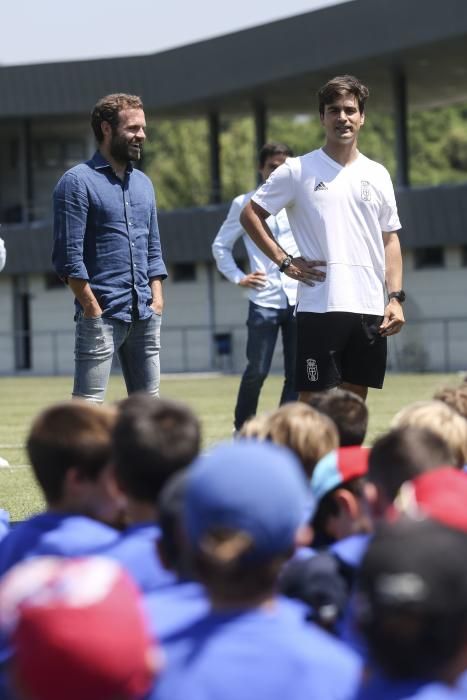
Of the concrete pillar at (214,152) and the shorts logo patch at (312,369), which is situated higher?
the concrete pillar at (214,152)

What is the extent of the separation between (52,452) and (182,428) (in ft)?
1.41

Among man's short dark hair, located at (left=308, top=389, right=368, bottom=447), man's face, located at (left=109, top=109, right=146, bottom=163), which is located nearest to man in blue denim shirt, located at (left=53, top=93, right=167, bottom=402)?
man's face, located at (left=109, top=109, right=146, bottom=163)

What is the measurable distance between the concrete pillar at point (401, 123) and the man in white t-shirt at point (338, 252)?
31.9 metres

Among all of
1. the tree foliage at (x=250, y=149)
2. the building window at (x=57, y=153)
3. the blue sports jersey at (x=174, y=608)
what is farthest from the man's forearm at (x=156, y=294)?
the tree foliage at (x=250, y=149)

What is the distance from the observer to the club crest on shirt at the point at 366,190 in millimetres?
7973

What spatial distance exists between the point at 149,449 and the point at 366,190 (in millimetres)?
4550

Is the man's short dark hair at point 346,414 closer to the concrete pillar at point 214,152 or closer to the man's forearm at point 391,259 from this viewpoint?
the man's forearm at point 391,259

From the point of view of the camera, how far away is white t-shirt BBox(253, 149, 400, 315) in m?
7.94

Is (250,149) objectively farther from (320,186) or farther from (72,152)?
(320,186)

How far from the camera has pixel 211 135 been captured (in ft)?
156

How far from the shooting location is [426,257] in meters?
39.5

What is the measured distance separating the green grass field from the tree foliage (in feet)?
138

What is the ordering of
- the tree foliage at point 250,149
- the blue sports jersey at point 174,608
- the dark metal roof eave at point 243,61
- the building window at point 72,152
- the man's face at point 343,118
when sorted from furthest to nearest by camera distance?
1. the tree foliage at point 250,149
2. the building window at point 72,152
3. the dark metal roof eave at point 243,61
4. the man's face at point 343,118
5. the blue sports jersey at point 174,608

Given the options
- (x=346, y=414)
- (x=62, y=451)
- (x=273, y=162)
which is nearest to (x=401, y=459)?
(x=62, y=451)
